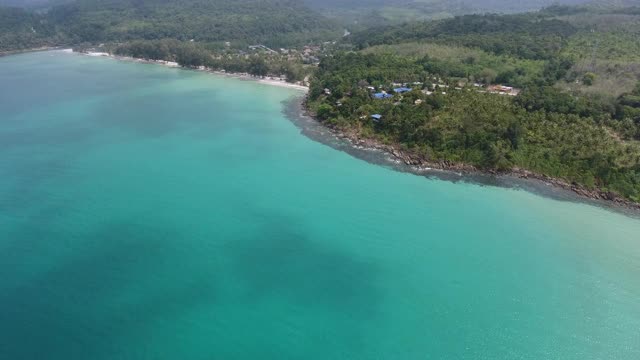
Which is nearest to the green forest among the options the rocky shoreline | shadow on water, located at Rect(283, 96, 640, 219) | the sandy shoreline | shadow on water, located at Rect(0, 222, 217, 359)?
the rocky shoreline

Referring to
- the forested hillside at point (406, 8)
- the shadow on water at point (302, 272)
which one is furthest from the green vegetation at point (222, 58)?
the forested hillside at point (406, 8)

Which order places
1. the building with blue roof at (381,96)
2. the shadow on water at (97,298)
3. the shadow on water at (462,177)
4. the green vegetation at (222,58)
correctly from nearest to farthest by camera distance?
the shadow on water at (97,298), the shadow on water at (462,177), the building with blue roof at (381,96), the green vegetation at (222,58)

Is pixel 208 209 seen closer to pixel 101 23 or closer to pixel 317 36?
pixel 317 36

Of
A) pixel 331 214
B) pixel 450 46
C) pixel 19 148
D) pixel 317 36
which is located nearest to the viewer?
pixel 331 214

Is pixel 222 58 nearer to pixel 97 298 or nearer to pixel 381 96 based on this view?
pixel 381 96

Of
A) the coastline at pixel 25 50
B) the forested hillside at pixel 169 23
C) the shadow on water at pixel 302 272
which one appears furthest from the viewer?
the forested hillside at pixel 169 23

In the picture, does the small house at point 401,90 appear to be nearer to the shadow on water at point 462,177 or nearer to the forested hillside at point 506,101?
the forested hillside at point 506,101

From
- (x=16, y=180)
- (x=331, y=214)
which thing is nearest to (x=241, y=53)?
(x=16, y=180)
